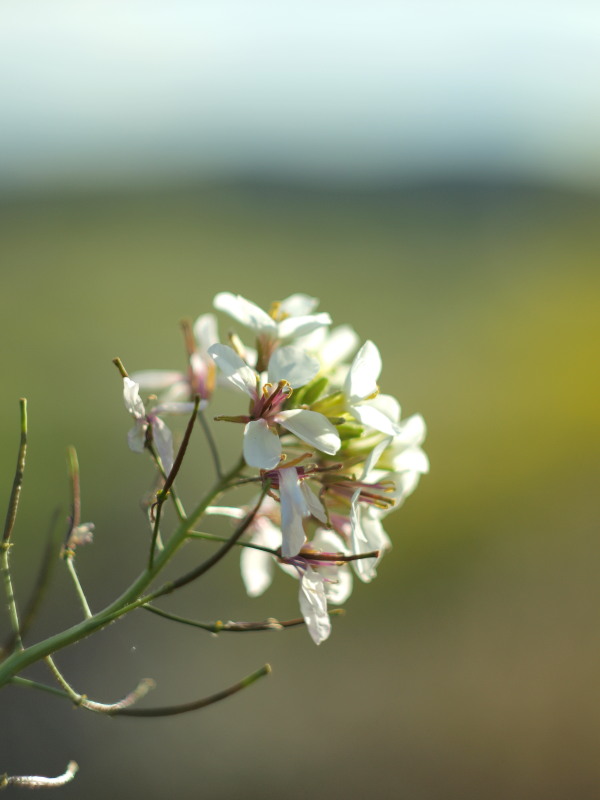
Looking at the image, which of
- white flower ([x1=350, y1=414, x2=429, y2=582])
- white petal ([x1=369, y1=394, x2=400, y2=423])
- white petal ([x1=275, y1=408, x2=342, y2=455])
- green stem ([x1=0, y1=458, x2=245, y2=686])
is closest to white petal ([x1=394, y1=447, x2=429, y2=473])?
white flower ([x1=350, y1=414, x2=429, y2=582])

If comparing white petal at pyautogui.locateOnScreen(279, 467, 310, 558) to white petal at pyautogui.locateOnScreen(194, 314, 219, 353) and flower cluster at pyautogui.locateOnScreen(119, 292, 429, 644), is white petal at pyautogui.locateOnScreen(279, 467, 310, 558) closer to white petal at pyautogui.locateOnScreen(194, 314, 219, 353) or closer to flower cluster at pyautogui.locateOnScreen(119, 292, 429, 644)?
flower cluster at pyautogui.locateOnScreen(119, 292, 429, 644)

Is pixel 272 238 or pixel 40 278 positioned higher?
pixel 272 238

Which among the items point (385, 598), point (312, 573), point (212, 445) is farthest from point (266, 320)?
point (385, 598)

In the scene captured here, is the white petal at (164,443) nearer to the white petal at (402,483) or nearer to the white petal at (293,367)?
the white petal at (293,367)

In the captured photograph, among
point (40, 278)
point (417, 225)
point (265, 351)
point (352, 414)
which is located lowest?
point (352, 414)

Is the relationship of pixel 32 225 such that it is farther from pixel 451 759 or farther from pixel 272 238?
pixel 451 759

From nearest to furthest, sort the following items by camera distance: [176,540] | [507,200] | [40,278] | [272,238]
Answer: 1. [176,540]
2. [40,278]
3. [272,238]
4. [507,200]

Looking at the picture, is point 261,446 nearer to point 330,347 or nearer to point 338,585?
point 338,585

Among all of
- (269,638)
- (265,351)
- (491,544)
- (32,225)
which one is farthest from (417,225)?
(265,351)

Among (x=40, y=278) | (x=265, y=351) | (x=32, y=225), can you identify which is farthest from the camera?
(x=32, y=225)
